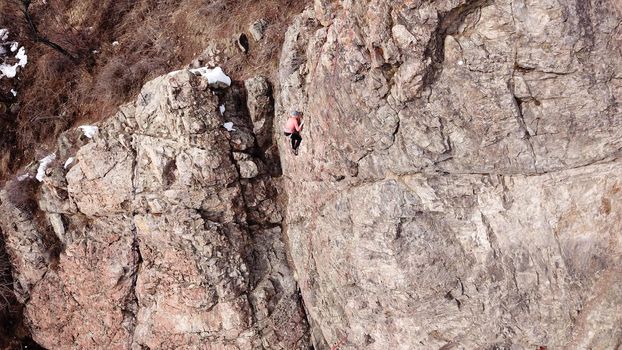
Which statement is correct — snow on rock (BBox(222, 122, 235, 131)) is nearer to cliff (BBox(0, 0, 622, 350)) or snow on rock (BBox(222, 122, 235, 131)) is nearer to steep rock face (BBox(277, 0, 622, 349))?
cliff (BBox(0, 0, 622, 350))

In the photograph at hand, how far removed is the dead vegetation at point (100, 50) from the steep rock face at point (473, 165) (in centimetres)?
368

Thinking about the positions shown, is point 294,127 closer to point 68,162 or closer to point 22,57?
point 68,162

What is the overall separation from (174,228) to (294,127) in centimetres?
433

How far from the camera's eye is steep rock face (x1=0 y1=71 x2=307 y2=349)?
37.9ft

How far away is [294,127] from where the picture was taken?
1089 centimetres

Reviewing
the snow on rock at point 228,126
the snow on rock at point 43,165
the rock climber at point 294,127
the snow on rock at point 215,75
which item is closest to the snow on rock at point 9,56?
the snow on rock at point 43,165

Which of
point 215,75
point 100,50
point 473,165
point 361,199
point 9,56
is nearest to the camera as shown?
point 473,165

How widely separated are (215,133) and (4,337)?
11287 mm

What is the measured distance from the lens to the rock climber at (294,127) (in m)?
10.8

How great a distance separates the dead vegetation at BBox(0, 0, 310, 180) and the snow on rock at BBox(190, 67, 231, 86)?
47 cm

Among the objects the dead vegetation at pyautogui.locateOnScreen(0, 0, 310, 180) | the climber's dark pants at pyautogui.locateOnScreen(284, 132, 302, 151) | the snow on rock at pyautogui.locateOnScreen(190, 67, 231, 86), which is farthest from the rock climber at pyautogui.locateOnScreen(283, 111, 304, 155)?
the dead vegetation at pyautogui.locateOnScreen(0, 0, 310, 180)

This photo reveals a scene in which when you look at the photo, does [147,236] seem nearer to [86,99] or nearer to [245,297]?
[245,297]

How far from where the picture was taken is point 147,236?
1230cm

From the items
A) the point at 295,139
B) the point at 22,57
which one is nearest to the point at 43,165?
the point at 22,57
